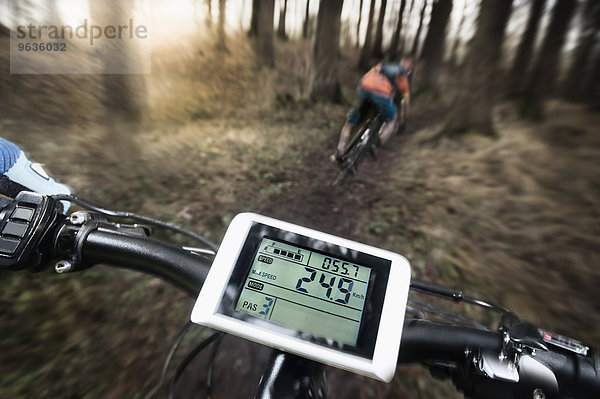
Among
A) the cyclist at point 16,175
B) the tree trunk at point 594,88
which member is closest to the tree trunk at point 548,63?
the tree trunk at point 594,88

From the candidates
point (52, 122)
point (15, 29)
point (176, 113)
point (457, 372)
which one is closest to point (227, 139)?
point (176, 113)

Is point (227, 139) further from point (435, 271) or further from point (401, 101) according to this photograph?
point (435, 271)

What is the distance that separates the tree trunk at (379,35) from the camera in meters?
5.59

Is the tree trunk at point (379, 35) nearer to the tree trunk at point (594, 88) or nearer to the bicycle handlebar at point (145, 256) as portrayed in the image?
the tree trunk at point (594, 88)

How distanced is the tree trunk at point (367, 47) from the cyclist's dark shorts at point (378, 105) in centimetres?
180

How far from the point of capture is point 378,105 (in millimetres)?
3744

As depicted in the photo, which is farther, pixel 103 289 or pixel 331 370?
pixel 103 289

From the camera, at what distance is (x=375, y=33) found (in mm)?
5738

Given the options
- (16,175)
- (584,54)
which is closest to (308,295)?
(16,175)

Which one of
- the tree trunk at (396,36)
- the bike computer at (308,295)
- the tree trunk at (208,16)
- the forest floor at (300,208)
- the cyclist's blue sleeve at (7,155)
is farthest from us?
the tree trunk at (396,36)

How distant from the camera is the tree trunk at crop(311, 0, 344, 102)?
4.72m

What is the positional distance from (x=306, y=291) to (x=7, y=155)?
0.93 m

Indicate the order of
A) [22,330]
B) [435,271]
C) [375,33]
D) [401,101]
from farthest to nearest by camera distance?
1. [375,33]
2. [401,101]
3. [435,271]
4. [22,330]

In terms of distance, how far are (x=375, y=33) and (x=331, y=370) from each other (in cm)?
574
